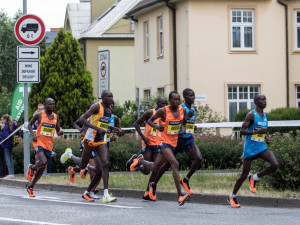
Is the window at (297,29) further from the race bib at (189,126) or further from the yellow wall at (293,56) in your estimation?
the race bib at (189,126)

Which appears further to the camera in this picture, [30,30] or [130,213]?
[30,30]

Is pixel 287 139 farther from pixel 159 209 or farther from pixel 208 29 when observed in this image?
pixel 208 29

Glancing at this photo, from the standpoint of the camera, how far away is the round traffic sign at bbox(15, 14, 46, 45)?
62.2ft

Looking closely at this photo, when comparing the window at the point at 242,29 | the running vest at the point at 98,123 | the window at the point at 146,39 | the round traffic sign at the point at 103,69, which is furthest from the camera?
the window at the point at 146,39

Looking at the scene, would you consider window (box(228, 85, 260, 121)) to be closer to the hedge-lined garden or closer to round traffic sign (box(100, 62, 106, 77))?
the hedge-lined garden

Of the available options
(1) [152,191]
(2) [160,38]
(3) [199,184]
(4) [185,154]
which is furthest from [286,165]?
(2) [160,38]

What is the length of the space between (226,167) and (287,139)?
7.84m

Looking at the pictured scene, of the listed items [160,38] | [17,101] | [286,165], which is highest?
[160,38]

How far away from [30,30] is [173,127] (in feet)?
22.1

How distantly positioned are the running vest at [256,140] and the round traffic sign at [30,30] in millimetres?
7642

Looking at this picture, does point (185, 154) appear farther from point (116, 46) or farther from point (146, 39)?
point (116, 46)

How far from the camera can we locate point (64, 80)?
41531mm

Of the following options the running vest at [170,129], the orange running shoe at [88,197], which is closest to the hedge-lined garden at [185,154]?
the orange running shoe at [88,197]

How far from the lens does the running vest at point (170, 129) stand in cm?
1347
